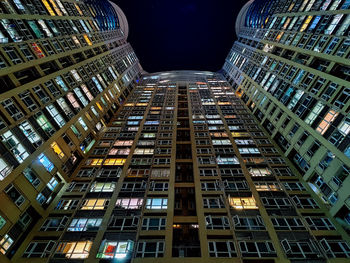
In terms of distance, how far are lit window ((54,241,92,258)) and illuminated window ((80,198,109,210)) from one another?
4346 millimetres

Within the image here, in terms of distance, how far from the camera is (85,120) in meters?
34.2

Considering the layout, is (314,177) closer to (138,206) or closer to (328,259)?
(328,259)

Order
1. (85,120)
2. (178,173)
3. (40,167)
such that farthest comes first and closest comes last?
(85,120), (178,173), (40,167)

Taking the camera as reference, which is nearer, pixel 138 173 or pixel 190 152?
pixel 138 173

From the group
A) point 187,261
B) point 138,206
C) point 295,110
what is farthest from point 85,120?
point 295,110

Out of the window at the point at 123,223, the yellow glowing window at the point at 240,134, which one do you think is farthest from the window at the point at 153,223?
the yellow glowing window at the point at 240,134

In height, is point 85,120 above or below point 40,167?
above

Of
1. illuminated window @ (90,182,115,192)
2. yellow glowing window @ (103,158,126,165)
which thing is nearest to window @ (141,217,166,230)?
illuminated window @ (90,182,115,192)

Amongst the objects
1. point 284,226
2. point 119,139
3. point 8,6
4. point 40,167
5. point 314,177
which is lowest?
point 284,226

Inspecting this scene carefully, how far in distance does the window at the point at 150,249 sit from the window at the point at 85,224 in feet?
19.1

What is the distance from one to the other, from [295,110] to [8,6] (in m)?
50.8

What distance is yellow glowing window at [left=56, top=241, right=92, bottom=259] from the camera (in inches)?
745

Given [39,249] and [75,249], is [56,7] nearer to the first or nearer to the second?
[39,249]

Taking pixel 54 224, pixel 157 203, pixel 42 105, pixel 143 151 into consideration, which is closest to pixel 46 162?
pixel 54 224
